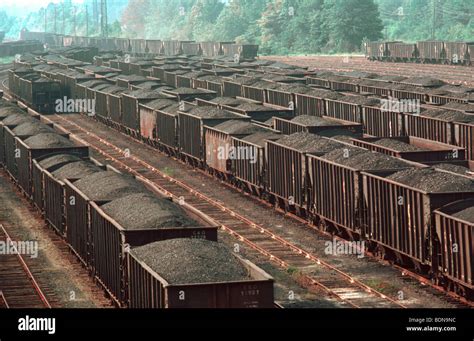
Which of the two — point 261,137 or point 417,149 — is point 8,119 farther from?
point 417,149

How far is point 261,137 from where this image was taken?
1779 inches

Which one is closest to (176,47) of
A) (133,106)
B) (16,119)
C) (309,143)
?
(133,106)

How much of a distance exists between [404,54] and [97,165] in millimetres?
88534

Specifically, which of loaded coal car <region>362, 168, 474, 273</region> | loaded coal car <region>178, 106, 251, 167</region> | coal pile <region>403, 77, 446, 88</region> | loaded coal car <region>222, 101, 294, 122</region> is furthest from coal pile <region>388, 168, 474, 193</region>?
coal pile <region>403, 77, 446, 88</region>

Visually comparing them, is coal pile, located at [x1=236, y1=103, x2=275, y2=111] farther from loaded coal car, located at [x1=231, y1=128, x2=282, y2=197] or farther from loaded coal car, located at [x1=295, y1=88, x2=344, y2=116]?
loaded coal car, located at [x1=231, y1=128, x2=282, y2=197]

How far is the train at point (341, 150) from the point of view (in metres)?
28.8

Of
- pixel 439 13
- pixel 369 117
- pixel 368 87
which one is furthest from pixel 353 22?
pixel 369 117

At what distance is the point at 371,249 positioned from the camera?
1321 inches

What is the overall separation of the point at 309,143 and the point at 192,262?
1895 centimetres

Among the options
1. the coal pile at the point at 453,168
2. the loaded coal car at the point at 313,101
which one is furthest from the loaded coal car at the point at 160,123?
the coal pile at the point at 453,168

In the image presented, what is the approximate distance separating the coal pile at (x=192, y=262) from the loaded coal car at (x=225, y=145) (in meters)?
21.7

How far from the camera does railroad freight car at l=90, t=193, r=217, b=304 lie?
24750mm

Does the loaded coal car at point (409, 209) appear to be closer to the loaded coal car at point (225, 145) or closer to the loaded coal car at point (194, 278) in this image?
the loaded coal car at point (194, 278)

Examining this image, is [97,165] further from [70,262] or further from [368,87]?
[368,87]
